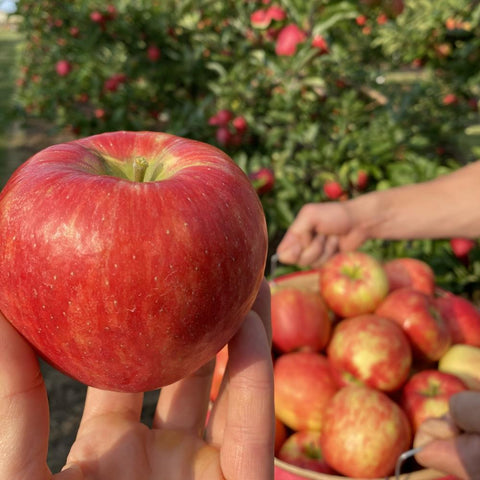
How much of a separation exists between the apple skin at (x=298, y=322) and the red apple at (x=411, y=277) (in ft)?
1.16

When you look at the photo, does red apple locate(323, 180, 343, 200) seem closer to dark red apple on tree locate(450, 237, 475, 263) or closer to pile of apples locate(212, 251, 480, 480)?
dark red apple on tree locate(450, 237, 475, 263)

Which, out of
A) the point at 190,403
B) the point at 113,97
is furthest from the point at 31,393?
the point at 113,97

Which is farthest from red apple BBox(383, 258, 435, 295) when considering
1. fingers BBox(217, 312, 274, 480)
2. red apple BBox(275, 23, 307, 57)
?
red apple BBox(275, 23, 307, 57)

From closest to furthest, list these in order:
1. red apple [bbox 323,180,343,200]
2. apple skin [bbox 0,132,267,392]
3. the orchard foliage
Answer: apple skin [bbox 0,132,267,392] < red apple [bbox 323,180,343,200] < the orchard foliage

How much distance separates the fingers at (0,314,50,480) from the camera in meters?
0.76

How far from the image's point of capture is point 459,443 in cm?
116

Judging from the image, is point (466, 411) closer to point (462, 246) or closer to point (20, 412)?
point (20, 412)

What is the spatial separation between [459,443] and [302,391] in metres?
0.51

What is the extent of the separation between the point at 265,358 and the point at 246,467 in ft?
0.65

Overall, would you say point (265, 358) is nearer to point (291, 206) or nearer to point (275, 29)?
point (291, 206)

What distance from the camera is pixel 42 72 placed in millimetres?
4508

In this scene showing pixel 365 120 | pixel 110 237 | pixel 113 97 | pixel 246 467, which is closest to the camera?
pixel 110 237

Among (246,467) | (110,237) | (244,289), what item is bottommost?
(246,467)

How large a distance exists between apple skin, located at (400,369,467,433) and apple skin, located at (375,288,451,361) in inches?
4.5
